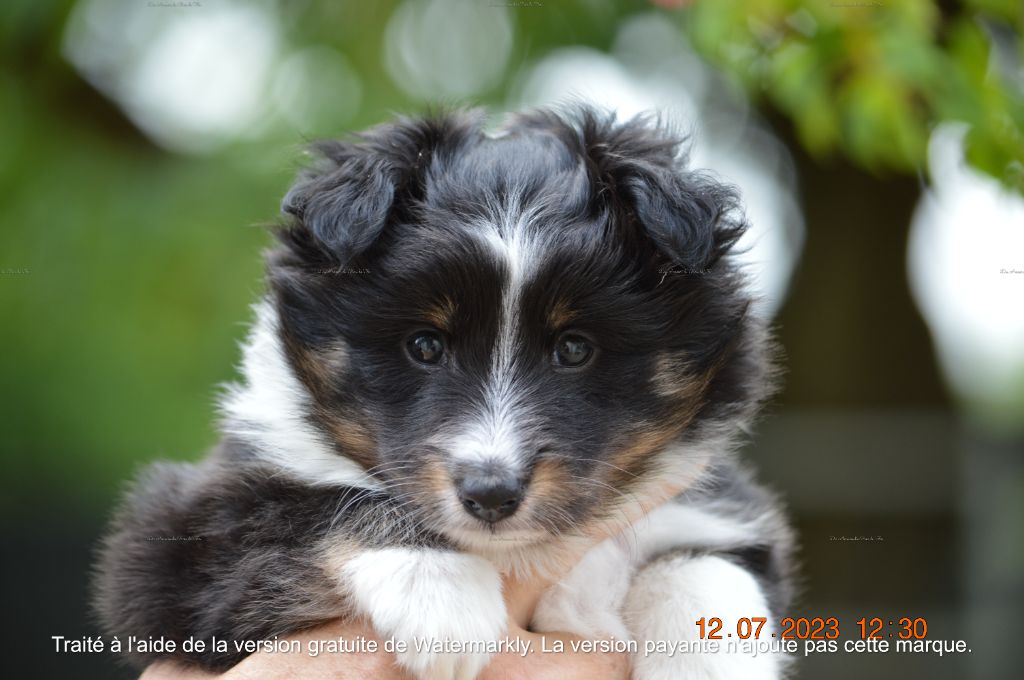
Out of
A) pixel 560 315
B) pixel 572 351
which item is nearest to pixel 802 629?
pixel 572 351

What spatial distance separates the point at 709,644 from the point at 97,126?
458cm

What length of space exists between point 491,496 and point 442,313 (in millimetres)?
510

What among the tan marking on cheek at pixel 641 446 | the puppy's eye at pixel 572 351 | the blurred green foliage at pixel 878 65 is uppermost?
the blurred green foliage at pixel 878 65

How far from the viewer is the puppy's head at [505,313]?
2.47m

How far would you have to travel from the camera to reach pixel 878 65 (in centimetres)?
349

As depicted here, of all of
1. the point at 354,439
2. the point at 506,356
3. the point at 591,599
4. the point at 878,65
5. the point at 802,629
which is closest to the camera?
the point at 506,356

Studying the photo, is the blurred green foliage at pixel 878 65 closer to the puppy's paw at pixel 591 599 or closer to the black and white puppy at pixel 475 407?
the black and white puppy at pixel 475 407

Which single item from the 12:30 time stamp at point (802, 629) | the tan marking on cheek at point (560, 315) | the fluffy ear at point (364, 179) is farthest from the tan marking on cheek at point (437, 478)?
the 12:30 time stamp at point (802, 629)

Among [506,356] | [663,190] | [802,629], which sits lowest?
[802,629]

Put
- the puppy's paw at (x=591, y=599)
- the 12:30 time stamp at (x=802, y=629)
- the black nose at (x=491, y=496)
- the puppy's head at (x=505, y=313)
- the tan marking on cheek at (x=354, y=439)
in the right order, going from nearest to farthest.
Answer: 1. the black nose at (x=491, y=496)
2. the puppy's head at (x=505, y=313)
3. the tan marking on cheek at (x=354, y=439)
4. the 12:30 time stamp at (x=802, y=629)
5. the puppy's paw at (x=591, y=599)

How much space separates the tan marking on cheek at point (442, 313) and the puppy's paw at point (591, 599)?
91 centimetres

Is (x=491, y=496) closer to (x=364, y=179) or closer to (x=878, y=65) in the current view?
(x=364, y=179)

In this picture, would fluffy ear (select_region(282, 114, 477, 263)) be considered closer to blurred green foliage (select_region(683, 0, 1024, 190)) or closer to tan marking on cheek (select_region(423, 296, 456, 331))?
tan marking on cheek (select_region(423, 296, 456, 331))

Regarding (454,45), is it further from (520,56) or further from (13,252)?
(13,252)
